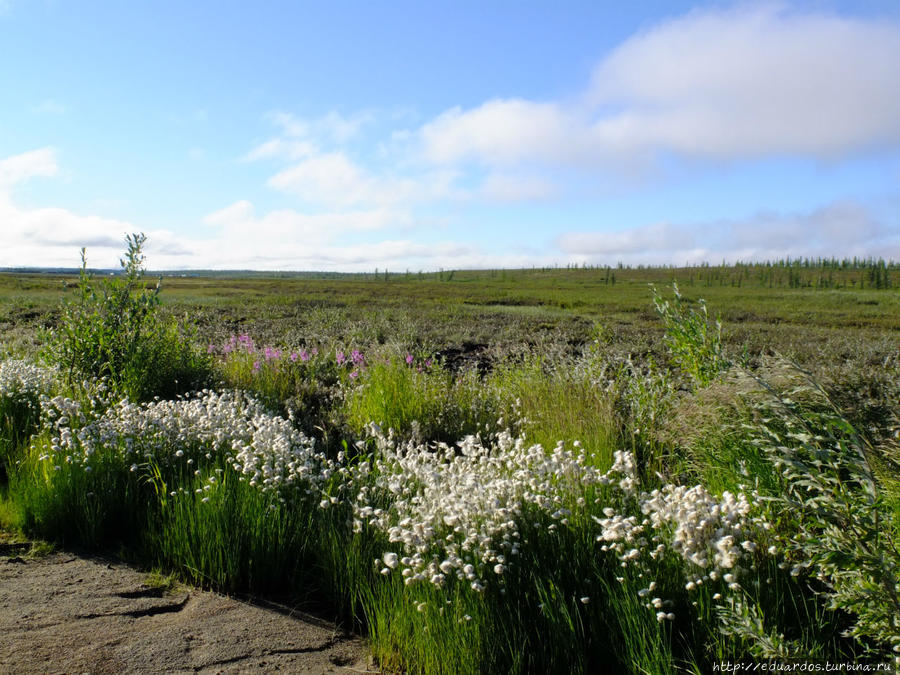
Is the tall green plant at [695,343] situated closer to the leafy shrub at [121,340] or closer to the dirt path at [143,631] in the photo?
the dirt path at [143,631]

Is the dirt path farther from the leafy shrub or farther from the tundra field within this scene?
the leafy shrub

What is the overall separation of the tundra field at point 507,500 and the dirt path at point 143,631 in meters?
0.23

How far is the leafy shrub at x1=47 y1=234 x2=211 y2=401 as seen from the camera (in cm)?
793

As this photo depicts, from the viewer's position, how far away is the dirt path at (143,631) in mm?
2969

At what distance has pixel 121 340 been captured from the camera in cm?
813

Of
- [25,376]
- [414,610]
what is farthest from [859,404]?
[25,376]

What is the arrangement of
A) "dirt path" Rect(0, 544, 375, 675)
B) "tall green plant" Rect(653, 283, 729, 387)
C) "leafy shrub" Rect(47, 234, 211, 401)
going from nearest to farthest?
"dirt path" Rect(0, 544, 375, 675), "tall green plant" Rect(653, 283, 729, 387), "leafy shrub" Rect(47, 234, 211, 401)

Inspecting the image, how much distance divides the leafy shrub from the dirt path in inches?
167

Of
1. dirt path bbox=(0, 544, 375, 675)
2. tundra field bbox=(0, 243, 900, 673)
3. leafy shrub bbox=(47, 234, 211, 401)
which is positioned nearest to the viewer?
tundra field bbox=(0, 243, 900, 673)

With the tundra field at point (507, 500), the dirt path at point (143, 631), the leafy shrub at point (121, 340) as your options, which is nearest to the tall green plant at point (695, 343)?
the tundra field at point (507, 500)

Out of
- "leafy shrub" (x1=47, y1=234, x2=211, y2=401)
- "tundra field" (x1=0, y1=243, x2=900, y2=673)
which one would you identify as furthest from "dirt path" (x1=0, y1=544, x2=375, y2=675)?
"leafy shrub" (x1=47, y1=234, x2=211, y2=401)

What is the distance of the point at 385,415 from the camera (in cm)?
757

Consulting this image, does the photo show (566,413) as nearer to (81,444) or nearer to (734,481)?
(734,481)

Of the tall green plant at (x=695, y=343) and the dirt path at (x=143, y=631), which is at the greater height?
the tall green plant at (x=695, y=343)
